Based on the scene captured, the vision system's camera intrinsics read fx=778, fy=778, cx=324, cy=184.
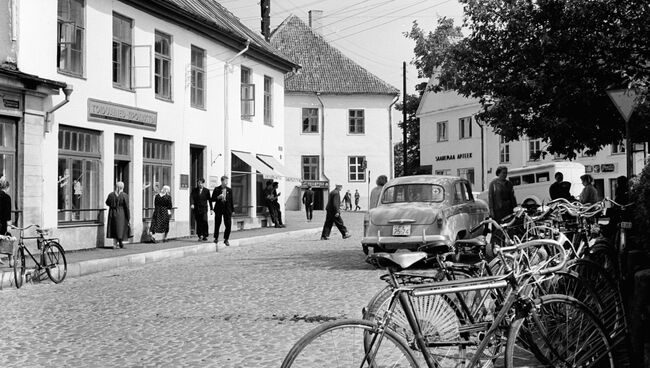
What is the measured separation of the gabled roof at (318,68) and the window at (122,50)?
104ft

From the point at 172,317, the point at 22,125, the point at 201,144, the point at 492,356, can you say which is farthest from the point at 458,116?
the point at 492,356

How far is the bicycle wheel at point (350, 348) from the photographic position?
3.80 meters

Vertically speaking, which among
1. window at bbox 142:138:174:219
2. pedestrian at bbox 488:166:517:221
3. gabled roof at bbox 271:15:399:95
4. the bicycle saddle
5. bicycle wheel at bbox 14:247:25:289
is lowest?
bicycle wheel at bbox 14:247:25:289

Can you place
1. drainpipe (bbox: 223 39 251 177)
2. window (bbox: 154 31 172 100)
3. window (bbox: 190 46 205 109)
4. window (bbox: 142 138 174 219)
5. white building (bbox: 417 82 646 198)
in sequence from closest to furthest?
window (bbox: 142 138 174 219)
window (bbox: 154 31 172 100)
window (bbox: 190 46 205 109)
drainpipe (bbox: 223 39 251 177)
white building (bbox: 417 82 646 198)

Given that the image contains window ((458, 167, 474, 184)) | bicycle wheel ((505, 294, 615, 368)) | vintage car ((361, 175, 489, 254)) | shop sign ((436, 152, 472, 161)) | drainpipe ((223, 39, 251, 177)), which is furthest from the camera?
shop sign ((436, 152, 472, 161))

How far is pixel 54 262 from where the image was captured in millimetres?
13734

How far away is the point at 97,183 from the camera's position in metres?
20.2

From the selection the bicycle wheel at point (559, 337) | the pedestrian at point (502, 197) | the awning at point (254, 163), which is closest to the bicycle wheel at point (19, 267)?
the pedestrian at point (502, 197)

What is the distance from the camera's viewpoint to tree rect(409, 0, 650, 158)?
1541cm

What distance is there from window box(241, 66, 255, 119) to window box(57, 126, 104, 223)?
9560mm

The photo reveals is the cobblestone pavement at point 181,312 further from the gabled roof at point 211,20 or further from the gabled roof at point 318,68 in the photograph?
the gabled roof at point 318,68

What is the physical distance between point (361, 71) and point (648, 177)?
167 feet

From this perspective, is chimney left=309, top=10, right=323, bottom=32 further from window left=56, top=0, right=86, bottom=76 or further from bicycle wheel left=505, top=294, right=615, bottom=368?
bicycle wheel left=505, top=294, right=615, bottom=368

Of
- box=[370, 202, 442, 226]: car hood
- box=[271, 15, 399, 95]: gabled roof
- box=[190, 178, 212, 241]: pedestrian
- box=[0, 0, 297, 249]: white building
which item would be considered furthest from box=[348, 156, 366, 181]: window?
box=[370, 202, 442, 226]: car hood
